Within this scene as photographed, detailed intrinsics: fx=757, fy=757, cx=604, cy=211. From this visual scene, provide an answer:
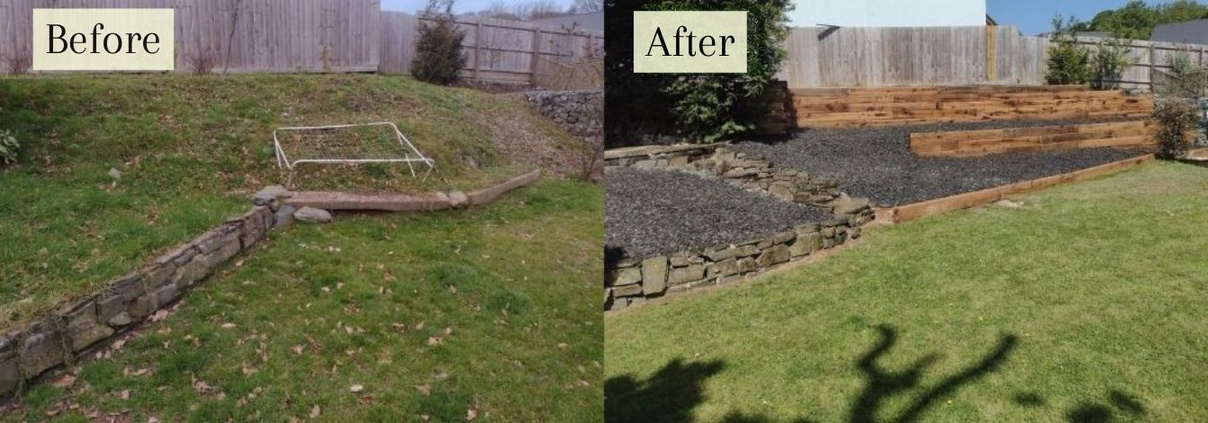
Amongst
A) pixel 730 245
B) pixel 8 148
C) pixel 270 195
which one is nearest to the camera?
pixel 8 148

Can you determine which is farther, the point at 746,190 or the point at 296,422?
the point at 746,190

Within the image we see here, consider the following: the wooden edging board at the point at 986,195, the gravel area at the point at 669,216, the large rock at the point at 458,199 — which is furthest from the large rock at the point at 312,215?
the wooden edging board at the point at 986,195

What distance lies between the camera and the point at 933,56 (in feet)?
8.38

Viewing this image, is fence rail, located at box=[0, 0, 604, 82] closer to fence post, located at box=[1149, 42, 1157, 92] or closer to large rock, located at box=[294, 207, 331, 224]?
large rock, located at box=[294, 207, 331, 224]

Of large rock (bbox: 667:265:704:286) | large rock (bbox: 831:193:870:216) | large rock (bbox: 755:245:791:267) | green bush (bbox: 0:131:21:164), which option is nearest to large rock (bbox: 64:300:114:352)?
green bush (bbox: 0:131:21:164)

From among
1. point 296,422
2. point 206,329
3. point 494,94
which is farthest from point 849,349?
point 206,329

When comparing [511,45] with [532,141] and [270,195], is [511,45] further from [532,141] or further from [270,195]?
[270,195]

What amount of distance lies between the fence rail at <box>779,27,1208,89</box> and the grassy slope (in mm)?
1278

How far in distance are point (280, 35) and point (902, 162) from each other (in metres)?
2.10

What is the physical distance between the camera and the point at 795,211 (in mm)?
2705

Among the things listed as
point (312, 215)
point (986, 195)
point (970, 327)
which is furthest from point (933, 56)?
point (312, 215)

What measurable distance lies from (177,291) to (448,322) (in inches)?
30.0

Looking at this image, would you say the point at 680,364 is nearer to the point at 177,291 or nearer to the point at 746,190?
the point at 746,190

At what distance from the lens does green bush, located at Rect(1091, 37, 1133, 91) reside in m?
2.41
